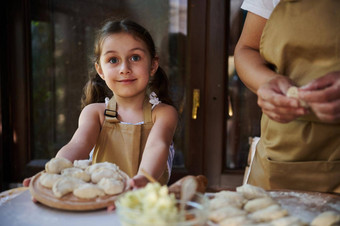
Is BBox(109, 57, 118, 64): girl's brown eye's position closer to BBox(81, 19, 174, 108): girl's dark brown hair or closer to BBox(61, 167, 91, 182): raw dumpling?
BBox(81, 19, 174, 108): girl's dark brown hair

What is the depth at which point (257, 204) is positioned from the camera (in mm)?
913

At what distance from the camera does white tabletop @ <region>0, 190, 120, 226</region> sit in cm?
89

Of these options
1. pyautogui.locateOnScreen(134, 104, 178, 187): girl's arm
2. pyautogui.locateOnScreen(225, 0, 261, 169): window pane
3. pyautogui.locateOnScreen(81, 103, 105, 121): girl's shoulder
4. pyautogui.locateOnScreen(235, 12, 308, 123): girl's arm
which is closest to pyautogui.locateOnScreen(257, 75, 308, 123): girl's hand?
pyautogui.locateOnScreen(235, 12, 308, 123): girl's arm

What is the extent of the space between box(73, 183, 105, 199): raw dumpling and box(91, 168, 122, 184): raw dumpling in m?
0.07

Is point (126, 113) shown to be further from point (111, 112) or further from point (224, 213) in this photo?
point (224, 213)

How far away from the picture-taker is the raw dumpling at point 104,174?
1.03 meters

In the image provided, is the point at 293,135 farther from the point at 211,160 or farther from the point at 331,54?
the point at 211,160

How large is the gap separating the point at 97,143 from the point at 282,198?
101 cm

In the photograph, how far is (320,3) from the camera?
117cm

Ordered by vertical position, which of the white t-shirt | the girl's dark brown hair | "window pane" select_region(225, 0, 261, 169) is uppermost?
the white t-shirt

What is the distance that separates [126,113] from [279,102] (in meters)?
0.98

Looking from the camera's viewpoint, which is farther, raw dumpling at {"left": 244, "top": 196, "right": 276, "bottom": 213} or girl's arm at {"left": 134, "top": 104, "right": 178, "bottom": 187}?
girl's arm at {"left": 134, "top": 104, "right": 178, "bottom": 187}

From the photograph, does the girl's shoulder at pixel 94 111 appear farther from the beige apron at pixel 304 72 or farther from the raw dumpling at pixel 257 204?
the raw dumpling at pixel 257 204

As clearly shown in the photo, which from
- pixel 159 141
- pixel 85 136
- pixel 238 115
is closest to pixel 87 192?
pixel 159 141
